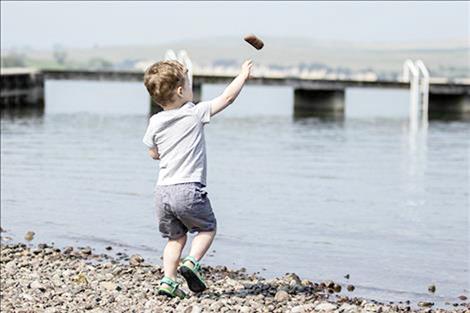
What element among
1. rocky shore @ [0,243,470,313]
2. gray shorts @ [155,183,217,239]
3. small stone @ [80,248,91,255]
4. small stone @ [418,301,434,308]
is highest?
gray shorts @ [155,183,217,239]

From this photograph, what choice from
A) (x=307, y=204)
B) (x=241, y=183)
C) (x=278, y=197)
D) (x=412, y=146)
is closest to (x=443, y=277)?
(x=307, y=204)

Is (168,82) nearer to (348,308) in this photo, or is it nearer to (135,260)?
(348,308)

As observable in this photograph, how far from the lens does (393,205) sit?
1598 cm

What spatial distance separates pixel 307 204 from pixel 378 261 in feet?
15.4

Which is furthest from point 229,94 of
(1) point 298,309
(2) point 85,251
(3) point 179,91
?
(2) point 85,251

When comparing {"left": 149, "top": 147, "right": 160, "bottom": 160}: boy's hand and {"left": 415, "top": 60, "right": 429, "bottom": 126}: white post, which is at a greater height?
{"left": 415, "top": 60, "right": 429, "bottom": 126}: white post

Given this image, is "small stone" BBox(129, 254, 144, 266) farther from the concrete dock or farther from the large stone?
the concrete dock

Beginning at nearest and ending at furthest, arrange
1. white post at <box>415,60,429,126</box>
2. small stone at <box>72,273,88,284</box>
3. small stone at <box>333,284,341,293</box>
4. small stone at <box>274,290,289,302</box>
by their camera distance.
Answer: small stone at <box>274,290,289,302</box> → small stone at <box>72,273,88,284</box> → small stone at <box>333,284,341,293</box> → white post at <box>415,60,429,126</box>

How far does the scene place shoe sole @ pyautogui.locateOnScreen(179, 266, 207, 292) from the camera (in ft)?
24.6

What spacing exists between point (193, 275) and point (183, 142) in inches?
36.8

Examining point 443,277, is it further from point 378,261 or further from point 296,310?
point 296,310

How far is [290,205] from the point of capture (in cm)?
1535

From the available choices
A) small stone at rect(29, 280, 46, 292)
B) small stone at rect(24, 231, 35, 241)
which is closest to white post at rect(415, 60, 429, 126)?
small stone at rect(24, 231, 35, 241)

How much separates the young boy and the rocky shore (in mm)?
430
